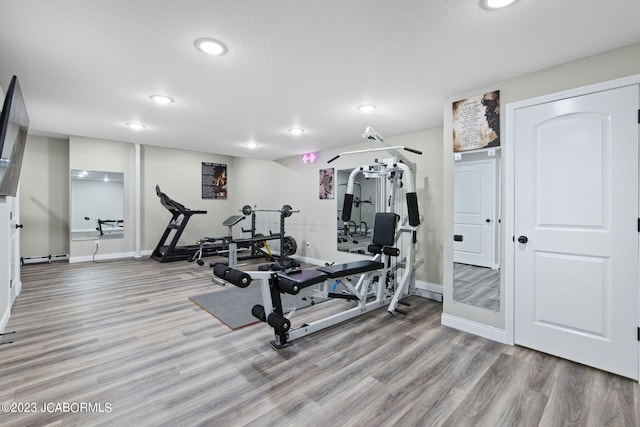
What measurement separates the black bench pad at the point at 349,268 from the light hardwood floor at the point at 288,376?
0.53m

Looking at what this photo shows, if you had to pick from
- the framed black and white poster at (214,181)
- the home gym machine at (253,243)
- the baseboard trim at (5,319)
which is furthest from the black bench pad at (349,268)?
the framed black and white poster at (214,181)

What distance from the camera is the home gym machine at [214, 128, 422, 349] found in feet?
7.71

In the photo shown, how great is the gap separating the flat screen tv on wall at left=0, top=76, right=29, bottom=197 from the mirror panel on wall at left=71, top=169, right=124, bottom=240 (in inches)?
146

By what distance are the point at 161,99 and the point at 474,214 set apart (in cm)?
344

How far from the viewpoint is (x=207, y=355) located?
2.27 m

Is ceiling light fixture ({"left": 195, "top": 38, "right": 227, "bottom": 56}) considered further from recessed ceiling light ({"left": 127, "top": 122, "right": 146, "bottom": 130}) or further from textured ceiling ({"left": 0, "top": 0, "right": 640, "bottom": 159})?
recessed ceiling light ({"left": 127, "top": 122, "right": 146, "bottom": 130})

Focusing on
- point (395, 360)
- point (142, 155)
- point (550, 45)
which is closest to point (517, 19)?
point (550, 45)

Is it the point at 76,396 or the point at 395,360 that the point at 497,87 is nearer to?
the point at 395,360

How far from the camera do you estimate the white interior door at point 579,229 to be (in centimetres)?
200

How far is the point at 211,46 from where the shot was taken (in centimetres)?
200

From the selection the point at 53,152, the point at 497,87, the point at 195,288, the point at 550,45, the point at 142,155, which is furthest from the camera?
the point at 142,155

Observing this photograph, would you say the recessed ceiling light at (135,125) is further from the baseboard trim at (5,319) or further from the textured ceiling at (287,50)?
Answer: the baseboard trim at (5,319)

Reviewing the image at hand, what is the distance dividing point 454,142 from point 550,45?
990 millimetres

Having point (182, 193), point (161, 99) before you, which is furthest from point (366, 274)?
point (182, 193)
